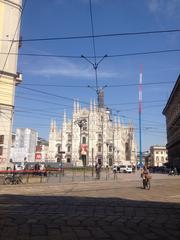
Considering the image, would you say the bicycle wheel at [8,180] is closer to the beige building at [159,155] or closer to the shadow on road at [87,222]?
the shadow on road at [87,222]

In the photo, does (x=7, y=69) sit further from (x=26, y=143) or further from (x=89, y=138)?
(x=89, y=138)

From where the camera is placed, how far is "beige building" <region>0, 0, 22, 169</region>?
3102 cm

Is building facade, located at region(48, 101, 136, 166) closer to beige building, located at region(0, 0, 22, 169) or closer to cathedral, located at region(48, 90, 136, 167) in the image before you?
cathedral, located at region(48, 90, 136, 167)

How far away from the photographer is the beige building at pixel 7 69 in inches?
1221

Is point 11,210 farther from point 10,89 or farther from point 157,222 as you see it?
point 10,89

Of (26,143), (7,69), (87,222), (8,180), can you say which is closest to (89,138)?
(26,143)

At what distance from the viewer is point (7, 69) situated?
32719 mm

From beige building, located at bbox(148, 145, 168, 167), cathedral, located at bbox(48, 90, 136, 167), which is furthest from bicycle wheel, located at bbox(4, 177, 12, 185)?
beige building, located at bbox(148, 145, 168, 167)

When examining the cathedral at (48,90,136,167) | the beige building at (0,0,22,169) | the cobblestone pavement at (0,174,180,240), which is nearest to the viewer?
the cobblestone pavement at (0,174,180,240)

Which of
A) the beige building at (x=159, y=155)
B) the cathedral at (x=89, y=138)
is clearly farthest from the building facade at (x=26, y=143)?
the beige building at (x=159, y=155)

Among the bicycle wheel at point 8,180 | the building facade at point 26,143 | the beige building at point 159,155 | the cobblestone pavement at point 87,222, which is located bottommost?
the cobblestone pavement at point 87,222

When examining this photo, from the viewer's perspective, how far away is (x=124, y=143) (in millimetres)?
125000

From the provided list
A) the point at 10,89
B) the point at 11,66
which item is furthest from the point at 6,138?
the point at 11,66

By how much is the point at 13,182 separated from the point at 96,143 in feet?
294
